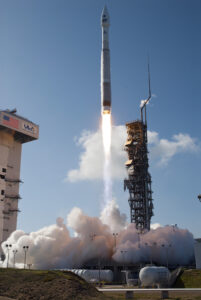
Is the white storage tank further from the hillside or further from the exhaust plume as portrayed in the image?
the hillside

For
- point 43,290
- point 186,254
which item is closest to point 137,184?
point 186,254

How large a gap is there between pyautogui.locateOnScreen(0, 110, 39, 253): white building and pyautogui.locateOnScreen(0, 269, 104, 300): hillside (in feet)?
270

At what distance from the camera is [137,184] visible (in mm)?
119000

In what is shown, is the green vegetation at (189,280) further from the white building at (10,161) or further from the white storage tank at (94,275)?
the white building at (10,161)

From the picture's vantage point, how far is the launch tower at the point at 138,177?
382 ft

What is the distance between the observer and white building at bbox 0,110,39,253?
124 meters

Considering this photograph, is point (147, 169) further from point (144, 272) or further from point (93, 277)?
point (144, 272)

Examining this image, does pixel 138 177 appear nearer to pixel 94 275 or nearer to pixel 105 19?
pixel 94 275

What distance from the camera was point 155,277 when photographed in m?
60.0

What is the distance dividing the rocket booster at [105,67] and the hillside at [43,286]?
4939 centimetres

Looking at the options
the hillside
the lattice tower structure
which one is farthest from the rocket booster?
the hillside

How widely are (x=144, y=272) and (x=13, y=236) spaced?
214ft

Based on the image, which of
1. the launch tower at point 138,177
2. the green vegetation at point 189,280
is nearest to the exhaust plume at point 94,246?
the launch tower at point 138,177

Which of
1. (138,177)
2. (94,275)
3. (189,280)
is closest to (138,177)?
(138,177)
